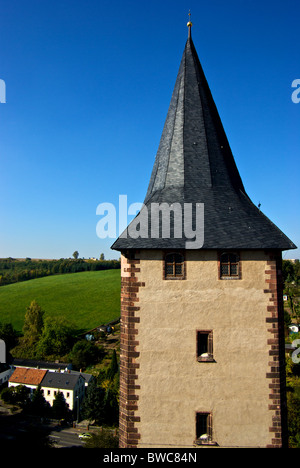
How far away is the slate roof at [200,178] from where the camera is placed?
1123cm

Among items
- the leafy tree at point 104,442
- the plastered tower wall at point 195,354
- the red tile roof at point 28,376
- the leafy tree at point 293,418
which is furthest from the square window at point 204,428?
the red tile roof at point 28,376

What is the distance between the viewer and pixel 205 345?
428 inches

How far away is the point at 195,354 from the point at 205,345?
44cm

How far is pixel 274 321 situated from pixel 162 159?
24.1 ft

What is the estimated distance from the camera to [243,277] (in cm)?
1113

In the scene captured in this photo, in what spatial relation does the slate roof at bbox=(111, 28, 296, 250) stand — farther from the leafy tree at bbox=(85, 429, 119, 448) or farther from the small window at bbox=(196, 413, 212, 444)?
the leafy tree at bbox=(85, 429, 119, 448)

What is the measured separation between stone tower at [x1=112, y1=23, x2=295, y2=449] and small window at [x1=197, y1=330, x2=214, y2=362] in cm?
3

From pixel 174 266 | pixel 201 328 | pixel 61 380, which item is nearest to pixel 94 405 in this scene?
pixel 61 380

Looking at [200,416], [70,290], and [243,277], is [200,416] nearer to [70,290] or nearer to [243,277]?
[243,277]

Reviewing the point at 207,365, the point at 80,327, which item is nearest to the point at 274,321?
the point at 207,365

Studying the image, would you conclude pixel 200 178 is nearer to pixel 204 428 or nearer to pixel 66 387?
pixel 204 428

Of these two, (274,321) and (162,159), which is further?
(162,159)

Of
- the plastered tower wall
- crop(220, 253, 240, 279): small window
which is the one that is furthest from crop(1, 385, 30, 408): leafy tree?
crop(220, 253, 240, 279): small window

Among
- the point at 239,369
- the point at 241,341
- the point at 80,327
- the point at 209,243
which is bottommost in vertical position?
the point at 80,327
